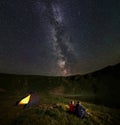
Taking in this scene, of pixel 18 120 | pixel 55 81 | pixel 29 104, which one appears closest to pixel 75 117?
pixel 18 120

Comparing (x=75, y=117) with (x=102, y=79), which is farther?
(x=102, y=79)

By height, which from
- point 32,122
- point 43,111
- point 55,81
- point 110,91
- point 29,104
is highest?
point 55,81

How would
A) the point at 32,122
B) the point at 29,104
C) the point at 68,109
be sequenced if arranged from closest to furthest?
the point at 32,122
the point at 68,109
the point at 29,104

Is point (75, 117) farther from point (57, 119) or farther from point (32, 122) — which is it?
point (32, 122)

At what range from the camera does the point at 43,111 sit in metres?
18.8

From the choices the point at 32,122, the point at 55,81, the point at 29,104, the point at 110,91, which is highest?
the point at 55,81

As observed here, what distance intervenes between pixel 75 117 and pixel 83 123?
126 centimetres

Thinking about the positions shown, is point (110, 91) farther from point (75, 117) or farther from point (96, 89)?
point (75, 117)

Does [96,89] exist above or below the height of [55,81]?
below

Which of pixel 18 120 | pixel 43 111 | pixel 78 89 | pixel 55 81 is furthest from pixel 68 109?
pixel 55 81

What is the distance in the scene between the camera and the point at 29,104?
76.6ft

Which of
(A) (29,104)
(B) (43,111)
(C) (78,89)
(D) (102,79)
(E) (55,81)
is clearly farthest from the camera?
(D) (102,79)

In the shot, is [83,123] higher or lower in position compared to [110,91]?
lower

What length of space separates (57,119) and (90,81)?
57601 mm
